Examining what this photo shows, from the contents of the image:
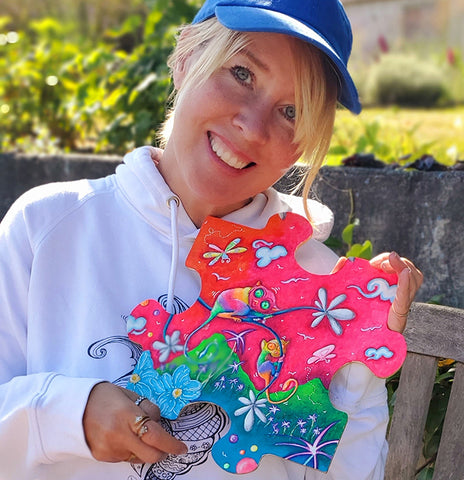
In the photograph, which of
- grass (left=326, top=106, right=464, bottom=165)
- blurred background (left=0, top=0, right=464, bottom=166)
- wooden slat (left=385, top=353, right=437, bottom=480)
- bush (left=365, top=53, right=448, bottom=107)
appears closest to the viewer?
wooden slat (left=385, top=353, right=437, bottom=480)

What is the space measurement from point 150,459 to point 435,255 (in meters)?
1.31

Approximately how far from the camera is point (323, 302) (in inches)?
57.4

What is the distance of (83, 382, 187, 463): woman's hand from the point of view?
1.28 meters

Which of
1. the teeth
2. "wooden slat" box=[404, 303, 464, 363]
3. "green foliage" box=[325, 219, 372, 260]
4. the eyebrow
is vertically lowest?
"green foliage" box=[325, 219, 372, 260]

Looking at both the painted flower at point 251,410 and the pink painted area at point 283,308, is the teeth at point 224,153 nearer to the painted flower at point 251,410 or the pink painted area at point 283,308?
the pink painted area at point 283,308

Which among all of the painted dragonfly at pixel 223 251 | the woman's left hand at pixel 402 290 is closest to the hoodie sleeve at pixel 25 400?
the painted dragonfly at pixel 223 251

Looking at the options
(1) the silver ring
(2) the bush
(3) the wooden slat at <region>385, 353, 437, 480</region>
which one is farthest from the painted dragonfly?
(2) the bush

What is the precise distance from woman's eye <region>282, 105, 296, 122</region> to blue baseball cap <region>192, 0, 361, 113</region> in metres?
0.13

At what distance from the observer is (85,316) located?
149 centimetres

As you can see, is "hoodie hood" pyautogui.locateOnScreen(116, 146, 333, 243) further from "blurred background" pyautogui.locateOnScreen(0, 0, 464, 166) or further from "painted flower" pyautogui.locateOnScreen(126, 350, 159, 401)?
"blurred background" pyautogui.locateOnScreen(0, 0, 464, 166)

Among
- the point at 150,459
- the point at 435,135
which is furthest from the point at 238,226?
the point at 435,135

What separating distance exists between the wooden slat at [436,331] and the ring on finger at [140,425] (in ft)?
2.56

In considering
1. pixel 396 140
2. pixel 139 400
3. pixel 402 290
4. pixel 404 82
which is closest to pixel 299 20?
pixel 402 290

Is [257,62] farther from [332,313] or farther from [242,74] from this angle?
[332,313]
